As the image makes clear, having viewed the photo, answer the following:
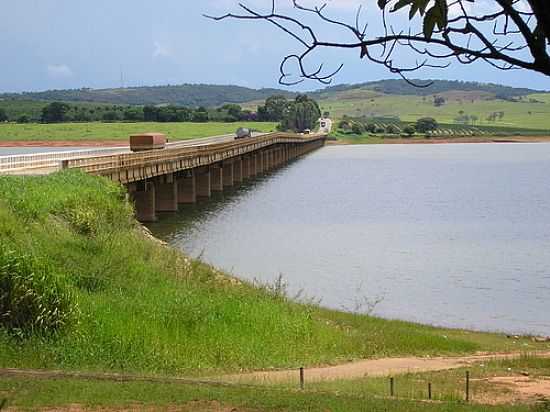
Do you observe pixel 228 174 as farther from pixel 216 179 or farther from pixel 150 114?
pixel 150 114

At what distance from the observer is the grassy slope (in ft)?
49.1

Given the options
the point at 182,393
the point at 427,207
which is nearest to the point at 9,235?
the point at 182,393

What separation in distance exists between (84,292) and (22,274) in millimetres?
3336

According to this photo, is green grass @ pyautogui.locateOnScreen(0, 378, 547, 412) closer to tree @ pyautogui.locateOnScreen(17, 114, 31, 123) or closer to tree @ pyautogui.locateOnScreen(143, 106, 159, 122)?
tree @ pyautogui.locateOnScreen(17, 114, 31, 123)

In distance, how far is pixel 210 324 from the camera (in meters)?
17.3

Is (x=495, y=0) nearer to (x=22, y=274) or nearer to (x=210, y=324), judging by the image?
(x=22, y=274)

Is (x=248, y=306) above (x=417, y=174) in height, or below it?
above

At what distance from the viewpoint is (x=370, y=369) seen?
1705cm

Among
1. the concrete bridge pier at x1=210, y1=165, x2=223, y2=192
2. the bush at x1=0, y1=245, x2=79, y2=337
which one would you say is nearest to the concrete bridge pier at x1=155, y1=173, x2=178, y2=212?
the concrete bridge pier at x1=210, y1=165, x2=223, y2=192

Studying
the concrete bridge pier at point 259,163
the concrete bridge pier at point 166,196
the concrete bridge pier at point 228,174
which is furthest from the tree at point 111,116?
the concrete bridge pier at point 166,196

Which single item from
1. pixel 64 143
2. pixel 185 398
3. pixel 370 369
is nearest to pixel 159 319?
pixel 370 369

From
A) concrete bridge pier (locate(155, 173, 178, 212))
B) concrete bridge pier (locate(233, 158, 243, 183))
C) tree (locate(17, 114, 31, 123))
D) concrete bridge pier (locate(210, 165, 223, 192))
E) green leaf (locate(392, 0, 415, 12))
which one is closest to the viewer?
green leaf (locate(392, 0, 415, 12))

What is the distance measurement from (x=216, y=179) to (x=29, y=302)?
65.2 meters

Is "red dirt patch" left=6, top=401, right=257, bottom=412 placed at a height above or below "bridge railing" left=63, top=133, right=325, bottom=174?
above
